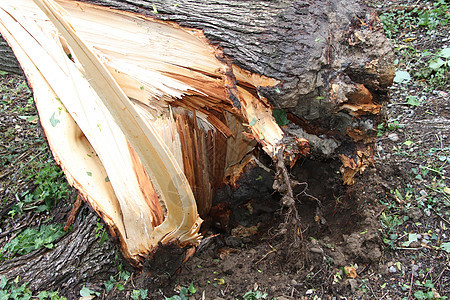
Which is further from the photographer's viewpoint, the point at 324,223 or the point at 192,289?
the point at 324,223

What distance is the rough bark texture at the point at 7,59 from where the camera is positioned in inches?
101

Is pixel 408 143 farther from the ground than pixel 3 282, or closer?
farther from the ground

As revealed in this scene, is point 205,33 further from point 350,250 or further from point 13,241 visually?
point 13,241

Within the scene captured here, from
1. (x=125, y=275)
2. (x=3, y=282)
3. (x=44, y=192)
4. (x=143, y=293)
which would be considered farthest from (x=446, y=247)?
(x=44, y=192)

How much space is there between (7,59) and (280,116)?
222 centimetres

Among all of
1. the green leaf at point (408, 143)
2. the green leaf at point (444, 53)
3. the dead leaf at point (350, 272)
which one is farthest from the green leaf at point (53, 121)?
the green leaf at point (444, 53)

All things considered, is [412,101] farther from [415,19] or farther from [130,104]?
[130,104]

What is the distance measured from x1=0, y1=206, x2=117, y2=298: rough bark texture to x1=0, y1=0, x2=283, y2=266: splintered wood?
0.88 feet

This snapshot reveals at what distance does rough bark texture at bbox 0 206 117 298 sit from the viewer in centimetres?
201

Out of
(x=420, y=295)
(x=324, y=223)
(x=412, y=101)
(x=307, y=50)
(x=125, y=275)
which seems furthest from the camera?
(x=412, y=101)

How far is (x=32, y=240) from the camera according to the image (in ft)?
8.00

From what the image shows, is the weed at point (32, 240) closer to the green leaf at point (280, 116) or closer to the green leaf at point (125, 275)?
the green leaf at point (125, 275)

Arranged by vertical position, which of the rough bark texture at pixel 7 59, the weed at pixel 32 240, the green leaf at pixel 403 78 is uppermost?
the green leaf at pixel 403 78

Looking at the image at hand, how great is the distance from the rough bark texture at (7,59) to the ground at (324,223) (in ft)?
2.32
